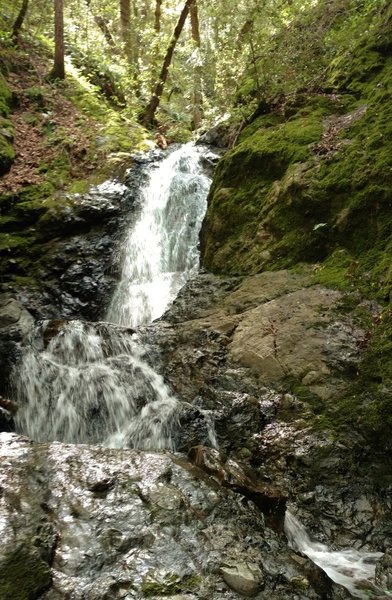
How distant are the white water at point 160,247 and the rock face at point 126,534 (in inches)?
210

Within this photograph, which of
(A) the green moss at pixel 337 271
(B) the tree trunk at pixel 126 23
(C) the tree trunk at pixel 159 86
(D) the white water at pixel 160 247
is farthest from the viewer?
(B) the tree trunk at pixel 126 23

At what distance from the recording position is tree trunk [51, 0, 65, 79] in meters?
12.3

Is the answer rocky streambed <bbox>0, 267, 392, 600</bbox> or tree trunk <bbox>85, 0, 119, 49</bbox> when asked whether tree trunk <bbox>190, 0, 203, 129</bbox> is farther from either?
rocky streambed <bbox>0, 267, 392, 600</bbox>

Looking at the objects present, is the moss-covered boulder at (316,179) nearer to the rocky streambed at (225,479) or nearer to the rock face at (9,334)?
the rocky streambed at (225,479)

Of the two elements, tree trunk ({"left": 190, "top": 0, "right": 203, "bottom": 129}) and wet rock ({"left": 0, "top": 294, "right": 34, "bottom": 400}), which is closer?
wet rock ({"left": 0, "top": 294, "right": 34, "bottom": 400})

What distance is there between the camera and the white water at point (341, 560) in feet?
11.6

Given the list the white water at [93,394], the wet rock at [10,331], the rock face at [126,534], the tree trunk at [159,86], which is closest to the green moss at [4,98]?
the tree trunk at [159,86]

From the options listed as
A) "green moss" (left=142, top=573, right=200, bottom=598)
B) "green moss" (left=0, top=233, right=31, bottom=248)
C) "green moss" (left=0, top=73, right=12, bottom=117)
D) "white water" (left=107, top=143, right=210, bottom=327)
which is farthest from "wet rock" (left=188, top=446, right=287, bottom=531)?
"green moss" (left=0, top=73, right=12, bottom=117)

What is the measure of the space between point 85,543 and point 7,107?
11532 mm

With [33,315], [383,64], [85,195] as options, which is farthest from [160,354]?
[383,64]

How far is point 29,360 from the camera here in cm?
668

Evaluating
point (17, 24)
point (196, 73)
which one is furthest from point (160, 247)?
point (17, 24)

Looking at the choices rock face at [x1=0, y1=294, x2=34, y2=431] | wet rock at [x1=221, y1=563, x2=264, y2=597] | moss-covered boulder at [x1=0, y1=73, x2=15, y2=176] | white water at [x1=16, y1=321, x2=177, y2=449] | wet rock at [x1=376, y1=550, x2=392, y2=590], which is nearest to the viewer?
wet rock at [x1=221, y1=563, x2=264, y2=597]

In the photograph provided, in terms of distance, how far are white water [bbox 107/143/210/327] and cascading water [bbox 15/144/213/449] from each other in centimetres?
3
